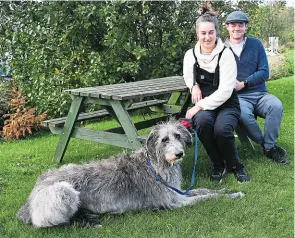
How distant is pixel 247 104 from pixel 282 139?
134 cm

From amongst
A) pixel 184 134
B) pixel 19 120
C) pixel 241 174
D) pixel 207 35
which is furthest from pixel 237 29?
pixel 19 120

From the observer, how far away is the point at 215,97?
5.02 meters

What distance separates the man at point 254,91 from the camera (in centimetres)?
566

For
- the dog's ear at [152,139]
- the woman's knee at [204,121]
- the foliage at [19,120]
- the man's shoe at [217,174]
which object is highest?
the dog's ear at [152,139]

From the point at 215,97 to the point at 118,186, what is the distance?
1.67m

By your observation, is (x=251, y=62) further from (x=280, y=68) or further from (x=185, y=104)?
(x=280, y=68)

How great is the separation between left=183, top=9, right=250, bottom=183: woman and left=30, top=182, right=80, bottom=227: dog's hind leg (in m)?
1.88

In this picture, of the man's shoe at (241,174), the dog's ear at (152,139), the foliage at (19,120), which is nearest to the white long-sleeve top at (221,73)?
the man's shoe at (241,174)

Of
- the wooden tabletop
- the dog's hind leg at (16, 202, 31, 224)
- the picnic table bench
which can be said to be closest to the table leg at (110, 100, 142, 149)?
the picnic table bench

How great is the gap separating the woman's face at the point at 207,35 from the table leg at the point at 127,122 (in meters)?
1.26

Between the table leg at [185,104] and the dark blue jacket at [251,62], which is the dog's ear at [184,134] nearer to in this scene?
the dark blue jacket at [251,62]

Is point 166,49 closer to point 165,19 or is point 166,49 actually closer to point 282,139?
point 165,19

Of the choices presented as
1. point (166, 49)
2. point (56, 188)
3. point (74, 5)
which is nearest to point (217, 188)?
point (56, 188)

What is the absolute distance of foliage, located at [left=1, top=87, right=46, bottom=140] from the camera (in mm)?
7984
